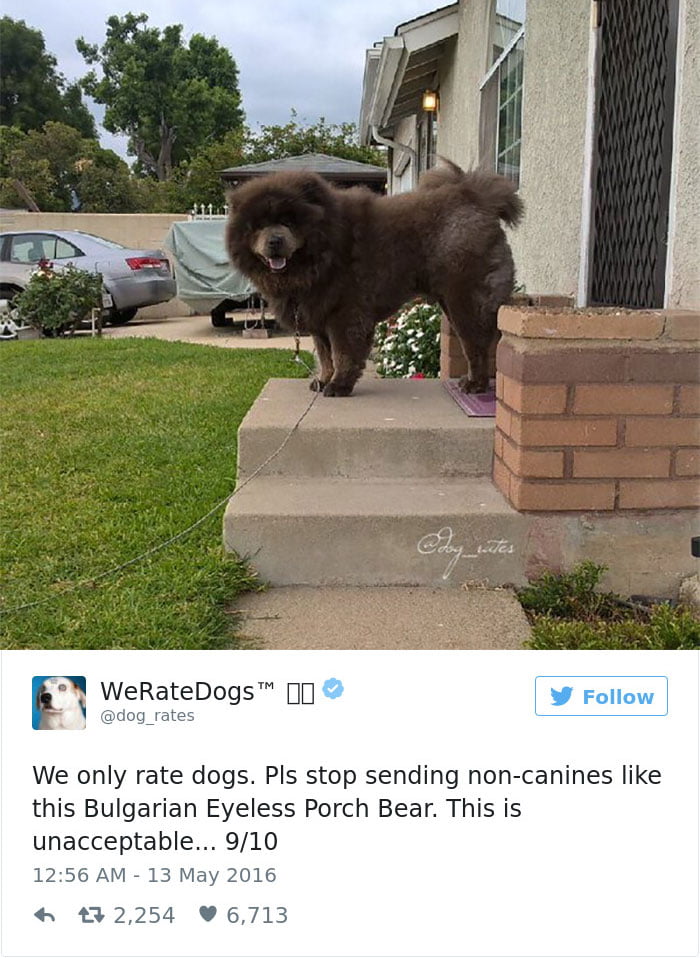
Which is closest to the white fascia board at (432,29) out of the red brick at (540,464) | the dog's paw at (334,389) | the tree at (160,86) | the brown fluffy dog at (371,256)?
the brown fluffy dog at (371,256)

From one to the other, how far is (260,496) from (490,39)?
5.02 metres

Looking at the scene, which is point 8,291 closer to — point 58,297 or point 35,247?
point 35,247

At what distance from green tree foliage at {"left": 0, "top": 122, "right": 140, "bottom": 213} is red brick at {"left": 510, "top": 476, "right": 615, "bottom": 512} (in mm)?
1713

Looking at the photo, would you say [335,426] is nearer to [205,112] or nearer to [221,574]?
[221,574]

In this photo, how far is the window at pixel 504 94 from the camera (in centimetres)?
557

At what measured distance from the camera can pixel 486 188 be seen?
3588mm

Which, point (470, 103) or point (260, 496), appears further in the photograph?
point (470, 103)

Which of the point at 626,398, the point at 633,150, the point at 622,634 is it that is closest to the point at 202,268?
the point at 633,150

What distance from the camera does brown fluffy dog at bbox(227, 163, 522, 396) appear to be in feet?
10.5
